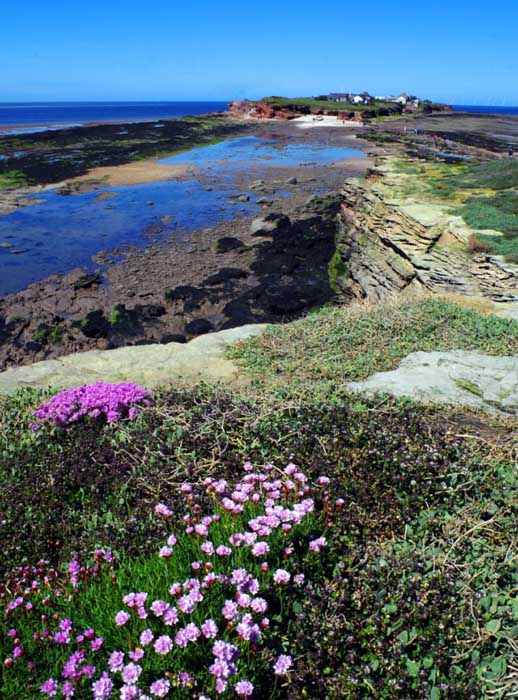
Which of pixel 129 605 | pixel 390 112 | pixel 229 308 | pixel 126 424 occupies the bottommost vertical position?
pixel 229 308

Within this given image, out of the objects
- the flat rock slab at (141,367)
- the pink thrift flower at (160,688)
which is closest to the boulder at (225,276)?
the flat rock slab at (141,367)

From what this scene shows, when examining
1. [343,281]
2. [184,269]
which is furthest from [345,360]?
[184,269]

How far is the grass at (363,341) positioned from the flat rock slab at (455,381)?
356mm

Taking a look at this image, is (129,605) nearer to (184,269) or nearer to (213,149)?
(184,269)

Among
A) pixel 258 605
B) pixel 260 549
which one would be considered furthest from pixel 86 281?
pixel 258 605

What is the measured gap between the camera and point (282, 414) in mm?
4551

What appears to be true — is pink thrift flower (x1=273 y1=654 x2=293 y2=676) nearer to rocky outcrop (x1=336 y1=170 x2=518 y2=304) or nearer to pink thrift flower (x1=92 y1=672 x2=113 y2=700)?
pink thrift flower (x1=92 y1=672 x2=113 y2=700)

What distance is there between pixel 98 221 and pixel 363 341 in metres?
25.7

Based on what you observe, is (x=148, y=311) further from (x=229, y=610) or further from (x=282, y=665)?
(x=282, y=665)

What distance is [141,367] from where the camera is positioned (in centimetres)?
709

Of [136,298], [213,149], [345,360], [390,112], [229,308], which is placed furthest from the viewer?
[390,112]

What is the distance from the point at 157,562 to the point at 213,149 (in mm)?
63574

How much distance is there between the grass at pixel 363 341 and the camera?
611 centimetres

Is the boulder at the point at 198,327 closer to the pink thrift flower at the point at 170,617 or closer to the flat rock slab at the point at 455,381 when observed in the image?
the flat rock slab at the point at 455,381
